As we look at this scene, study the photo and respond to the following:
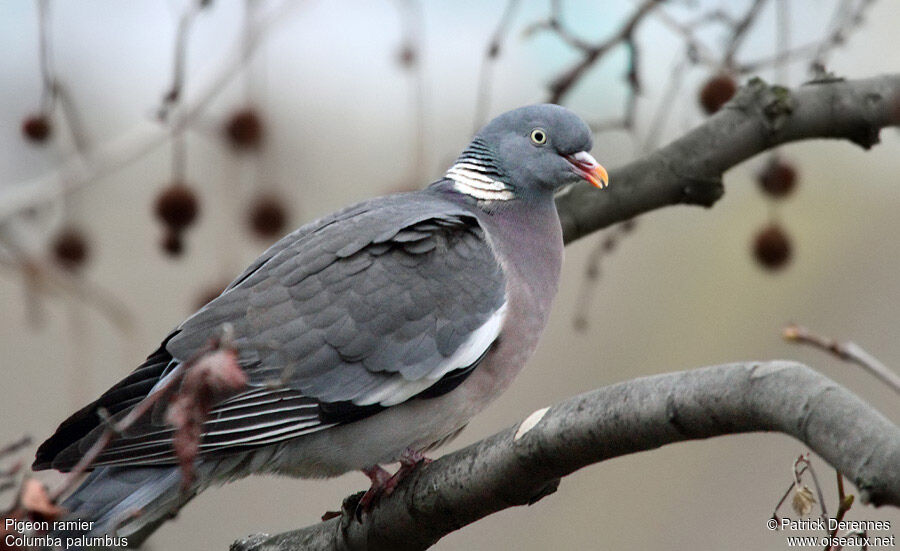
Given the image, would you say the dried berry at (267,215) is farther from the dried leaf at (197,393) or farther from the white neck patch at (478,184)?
the dried leaf at (197,393)

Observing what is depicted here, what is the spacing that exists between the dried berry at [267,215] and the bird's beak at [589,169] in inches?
44.8

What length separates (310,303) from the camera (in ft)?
10.4

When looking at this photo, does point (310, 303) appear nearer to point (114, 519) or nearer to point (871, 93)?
point (114, 519)

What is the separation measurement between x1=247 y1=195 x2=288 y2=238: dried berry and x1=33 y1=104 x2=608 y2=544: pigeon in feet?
2.11

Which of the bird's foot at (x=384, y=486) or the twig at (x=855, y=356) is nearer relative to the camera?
the twig at (x=855, y=356)

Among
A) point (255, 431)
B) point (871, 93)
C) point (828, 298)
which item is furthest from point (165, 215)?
point (828, 298)

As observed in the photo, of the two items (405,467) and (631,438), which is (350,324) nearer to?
(405,467)

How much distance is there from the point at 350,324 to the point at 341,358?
10cm

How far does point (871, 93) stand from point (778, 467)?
3411 millimetres

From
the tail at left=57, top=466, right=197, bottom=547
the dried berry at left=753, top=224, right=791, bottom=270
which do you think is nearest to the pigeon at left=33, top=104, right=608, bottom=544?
the tail at left=57, top=466, right=197, bottom=547

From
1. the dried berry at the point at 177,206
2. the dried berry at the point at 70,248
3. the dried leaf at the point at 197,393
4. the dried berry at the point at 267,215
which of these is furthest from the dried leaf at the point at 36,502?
the dried berry at the point at 267,215

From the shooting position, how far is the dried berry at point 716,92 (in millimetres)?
3893

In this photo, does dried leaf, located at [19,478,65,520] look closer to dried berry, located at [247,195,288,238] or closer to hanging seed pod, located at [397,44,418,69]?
hanging seed pod, located at [397,44,418,69]

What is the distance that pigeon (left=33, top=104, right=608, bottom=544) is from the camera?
2.91 m
